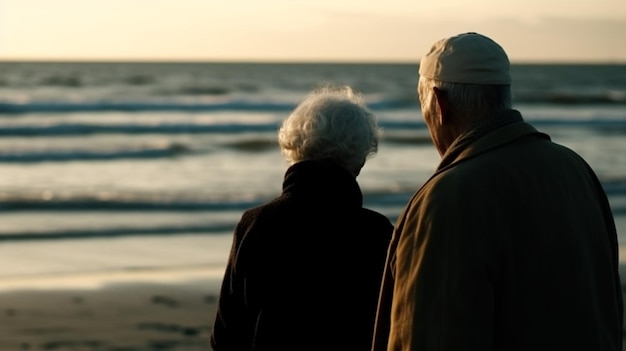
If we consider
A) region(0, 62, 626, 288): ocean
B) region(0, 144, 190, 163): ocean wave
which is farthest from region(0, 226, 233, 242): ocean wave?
region(0, 144, 190, 163): ocean wave

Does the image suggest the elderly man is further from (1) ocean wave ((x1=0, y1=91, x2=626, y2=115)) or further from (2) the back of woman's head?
(1) ocean wave ((x1=0, y1=91, x2=626, y2=115))

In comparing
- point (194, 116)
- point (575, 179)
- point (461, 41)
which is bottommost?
point (194, 116)

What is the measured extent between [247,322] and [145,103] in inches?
1343

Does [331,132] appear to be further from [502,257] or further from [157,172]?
[157,172]

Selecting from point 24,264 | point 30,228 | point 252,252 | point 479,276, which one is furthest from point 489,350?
point 30,228

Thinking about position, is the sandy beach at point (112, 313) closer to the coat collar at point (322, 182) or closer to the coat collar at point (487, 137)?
the coat collar at point (322, 182)

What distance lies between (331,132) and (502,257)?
1.26 meters

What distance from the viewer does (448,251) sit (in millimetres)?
2473

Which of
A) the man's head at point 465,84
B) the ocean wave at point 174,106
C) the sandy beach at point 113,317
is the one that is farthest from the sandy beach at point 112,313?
the ocean wave at point 174,106

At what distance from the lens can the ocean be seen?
10625 mm

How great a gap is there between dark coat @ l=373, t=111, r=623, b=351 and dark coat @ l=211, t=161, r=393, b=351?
3.32 feet

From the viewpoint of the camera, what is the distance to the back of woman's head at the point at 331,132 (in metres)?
3.70

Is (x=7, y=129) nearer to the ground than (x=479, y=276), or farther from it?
nearer to the ground

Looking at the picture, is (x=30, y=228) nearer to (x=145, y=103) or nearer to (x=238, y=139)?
(x=238, y=139)
